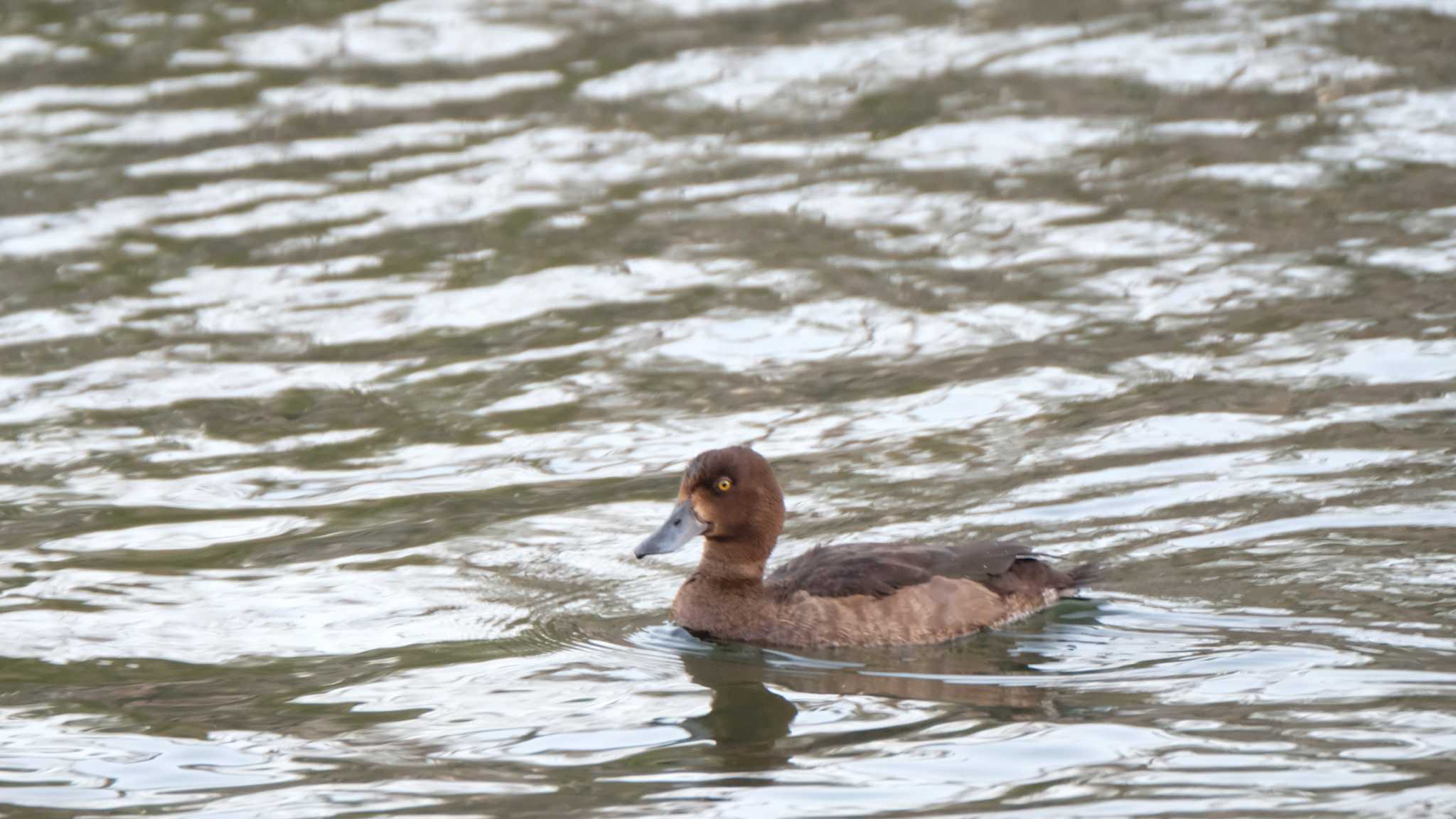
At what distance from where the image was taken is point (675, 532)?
8586mm

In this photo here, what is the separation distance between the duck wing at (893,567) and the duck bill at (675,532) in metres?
0.40

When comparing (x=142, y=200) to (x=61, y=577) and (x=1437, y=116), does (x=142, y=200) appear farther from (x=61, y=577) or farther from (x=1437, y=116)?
(x=1437, y=116)

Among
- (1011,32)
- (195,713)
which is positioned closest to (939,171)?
(1011,32)

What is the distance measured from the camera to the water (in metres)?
7.36

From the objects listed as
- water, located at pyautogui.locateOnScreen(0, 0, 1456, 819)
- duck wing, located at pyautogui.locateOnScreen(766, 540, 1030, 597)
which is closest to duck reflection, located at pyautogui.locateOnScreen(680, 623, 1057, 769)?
water, located at pyautogui.locateOnScreen(0, 0, 1456, 819)

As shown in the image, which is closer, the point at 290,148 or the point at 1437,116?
the point at 1437,116

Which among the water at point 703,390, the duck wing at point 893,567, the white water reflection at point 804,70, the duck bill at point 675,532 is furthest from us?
the white water reflection at point 804,70

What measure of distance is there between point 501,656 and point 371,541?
1619 mm

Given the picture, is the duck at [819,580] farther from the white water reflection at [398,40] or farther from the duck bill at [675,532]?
the white water reflection at [398,40]

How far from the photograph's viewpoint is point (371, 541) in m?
9.80

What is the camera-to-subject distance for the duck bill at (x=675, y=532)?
852cm

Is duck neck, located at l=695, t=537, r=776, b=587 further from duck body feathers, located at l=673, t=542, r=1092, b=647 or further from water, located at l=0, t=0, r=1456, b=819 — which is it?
water, located at l=0, t=0, r=1456, b=819

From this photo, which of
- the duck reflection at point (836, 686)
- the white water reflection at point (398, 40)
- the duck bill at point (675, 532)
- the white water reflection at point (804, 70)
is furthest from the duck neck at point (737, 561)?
the white water reflection at point (398, 40)

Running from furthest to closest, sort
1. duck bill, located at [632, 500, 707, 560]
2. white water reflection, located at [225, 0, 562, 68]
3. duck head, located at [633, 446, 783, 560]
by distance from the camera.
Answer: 1. white water reflection, located at [225, 0, 562, 68]
2. duck head, located at [633, 446, 783, 560]
3. duck bill, located at [632, 500, 707, 560]
